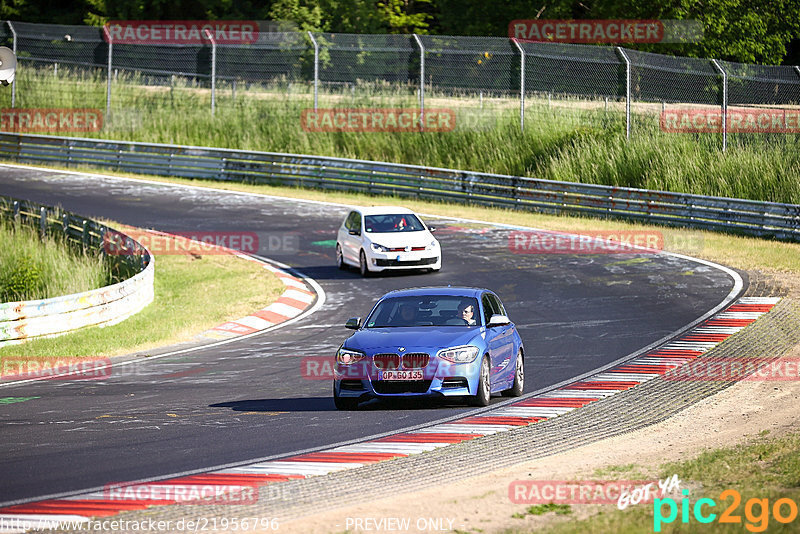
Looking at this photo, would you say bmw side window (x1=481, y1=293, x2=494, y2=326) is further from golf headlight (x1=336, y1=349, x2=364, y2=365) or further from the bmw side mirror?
golf headlight (x1=336, y1=349, x2=364, y2=365)

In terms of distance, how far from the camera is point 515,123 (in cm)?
3788

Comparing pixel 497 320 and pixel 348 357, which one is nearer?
pixel 348 357

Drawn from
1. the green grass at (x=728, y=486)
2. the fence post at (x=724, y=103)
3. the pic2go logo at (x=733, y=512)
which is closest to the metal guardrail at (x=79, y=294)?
the green grass at (x=728, y=486)

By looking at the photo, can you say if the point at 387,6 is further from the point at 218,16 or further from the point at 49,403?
the point at 49,403

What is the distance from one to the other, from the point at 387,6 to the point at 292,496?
60.7 meters

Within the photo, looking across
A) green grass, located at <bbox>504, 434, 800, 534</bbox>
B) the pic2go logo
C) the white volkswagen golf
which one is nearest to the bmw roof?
green grass, located at <bbox>504, 434, 800, 534</bbox>

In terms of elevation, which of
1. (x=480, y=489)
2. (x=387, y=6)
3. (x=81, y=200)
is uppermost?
(x=387, y=6)

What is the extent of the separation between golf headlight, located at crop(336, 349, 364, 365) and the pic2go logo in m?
4.71

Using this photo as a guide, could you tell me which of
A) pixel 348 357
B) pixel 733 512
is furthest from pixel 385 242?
pixel 733 512

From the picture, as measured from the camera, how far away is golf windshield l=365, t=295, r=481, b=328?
1309cm

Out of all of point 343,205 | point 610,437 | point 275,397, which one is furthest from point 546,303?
point 343,205

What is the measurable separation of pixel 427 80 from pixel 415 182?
14.8ft

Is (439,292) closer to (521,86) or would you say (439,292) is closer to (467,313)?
(467,313)

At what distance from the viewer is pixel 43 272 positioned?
22906mm
